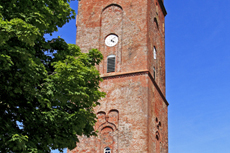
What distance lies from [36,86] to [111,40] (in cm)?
1523

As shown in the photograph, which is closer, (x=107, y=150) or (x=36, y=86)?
(x=36, y=86)

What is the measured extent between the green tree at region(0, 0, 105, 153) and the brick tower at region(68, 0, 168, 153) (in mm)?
10090

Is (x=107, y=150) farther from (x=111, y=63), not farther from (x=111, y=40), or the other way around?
(x=111, y=40)

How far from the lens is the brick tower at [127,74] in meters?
23.1

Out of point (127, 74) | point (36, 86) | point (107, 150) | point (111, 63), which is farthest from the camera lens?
point (111, 63)

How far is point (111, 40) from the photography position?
26.5 m

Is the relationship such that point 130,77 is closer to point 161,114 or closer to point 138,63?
point 138,63

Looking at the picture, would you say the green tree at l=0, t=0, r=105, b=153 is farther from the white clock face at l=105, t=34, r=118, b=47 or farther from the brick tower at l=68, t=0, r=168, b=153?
the white clock face at l=105, t=34, r=118, b=47

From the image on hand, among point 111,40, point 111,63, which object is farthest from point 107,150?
point 111,40

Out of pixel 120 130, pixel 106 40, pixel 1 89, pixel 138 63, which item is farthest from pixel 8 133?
pixel 106 40

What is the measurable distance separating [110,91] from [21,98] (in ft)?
43.3

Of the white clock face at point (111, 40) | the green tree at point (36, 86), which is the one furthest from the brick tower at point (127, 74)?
the green tree at point (36, 86)

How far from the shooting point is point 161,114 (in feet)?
87.5

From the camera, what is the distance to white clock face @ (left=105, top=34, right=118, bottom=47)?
26306 millimetres
